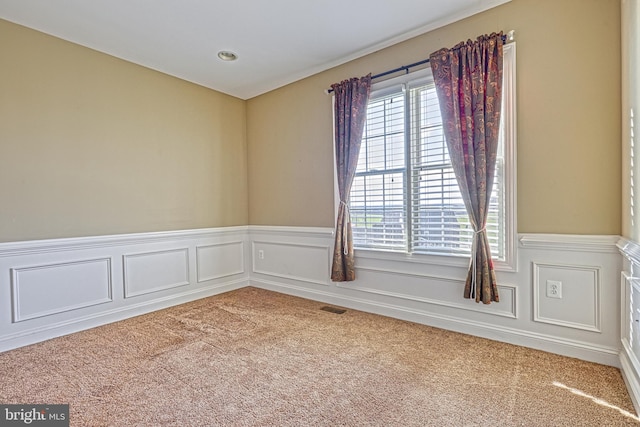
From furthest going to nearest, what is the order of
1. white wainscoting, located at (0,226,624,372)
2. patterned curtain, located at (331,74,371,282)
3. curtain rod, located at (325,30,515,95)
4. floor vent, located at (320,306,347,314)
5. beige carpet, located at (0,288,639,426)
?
floor vent, located at (320,306,347,314) < patterned curtain, located at (331,74,371,282) < curtain rod, located at (325,30,515,95) < white wainscoting, located at (0,226,624,372) < beige carpet, located at (0,288,639,426)

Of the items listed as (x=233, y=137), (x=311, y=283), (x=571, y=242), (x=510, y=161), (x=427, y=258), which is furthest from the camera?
(x=233, y=137)

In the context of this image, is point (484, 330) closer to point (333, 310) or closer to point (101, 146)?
point (333, 310)

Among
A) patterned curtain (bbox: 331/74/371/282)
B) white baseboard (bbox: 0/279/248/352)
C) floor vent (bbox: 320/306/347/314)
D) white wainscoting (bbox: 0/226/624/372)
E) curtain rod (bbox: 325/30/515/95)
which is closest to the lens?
white wainscoting (bbox: 0/226/624/372)

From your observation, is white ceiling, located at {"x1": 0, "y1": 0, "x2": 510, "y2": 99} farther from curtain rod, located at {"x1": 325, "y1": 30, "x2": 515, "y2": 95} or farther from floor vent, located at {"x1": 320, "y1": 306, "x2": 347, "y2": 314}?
floor vent, located at {"x1": 320, "y1": 306, "x2": 347, "y2": 314}

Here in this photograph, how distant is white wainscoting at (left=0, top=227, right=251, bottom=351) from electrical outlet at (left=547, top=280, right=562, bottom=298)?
3.49 metres

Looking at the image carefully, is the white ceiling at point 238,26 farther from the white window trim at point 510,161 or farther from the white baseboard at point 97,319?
the white baseboard at point 97,319

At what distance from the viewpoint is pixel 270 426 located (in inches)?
65.8

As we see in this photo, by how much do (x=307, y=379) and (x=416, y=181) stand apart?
75.4 inches

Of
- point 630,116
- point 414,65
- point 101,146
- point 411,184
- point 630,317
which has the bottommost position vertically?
point 630,317

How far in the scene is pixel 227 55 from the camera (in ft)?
11.2

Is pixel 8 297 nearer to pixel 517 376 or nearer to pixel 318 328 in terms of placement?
pixel 318 328

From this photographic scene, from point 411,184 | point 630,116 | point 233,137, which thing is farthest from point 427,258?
point 233,137

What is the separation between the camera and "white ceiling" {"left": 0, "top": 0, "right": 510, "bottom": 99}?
258 centimetres

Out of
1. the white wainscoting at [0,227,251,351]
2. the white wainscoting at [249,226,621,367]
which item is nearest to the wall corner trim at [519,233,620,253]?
the white wainscoting at [249,226,621,367]
